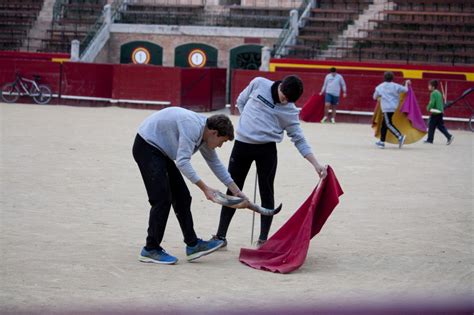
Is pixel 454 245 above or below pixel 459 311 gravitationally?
below

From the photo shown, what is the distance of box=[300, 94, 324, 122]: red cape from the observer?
75.7ft

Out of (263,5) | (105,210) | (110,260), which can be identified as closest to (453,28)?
(263,5)

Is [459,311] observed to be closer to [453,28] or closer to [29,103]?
[29,103]

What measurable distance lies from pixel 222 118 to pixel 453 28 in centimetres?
2384

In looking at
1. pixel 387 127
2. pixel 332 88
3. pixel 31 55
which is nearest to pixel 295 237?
pixel 387 127

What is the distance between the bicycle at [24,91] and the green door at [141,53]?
681 cm

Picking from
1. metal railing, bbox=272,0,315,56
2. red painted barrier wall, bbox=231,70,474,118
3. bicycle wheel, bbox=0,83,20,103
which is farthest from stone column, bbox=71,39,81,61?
red painted barrier wall, bbox=231,70,474,118

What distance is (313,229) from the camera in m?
7.07

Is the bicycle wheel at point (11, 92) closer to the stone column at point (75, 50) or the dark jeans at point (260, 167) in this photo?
Result: the stone column at point (75, 50)

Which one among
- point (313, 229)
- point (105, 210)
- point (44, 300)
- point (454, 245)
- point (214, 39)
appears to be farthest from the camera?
point (214, 39)

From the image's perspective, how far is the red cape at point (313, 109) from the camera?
2308 centimetres

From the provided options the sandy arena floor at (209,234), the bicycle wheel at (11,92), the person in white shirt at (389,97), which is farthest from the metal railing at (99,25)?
the sandy arena floor at (209,234)

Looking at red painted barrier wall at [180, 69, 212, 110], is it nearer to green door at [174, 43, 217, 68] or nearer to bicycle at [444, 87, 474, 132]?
green door at [174, 43, 217, 68]

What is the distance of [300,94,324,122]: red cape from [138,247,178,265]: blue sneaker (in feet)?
54.6
